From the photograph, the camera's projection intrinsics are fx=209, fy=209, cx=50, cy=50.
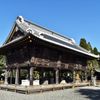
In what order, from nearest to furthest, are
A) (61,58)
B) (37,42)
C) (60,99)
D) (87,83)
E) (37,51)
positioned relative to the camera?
(60,99), (37,42), (37,51), (61,58), (87,83)

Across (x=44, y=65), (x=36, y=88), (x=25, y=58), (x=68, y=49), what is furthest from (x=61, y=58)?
(x=36, y=88)

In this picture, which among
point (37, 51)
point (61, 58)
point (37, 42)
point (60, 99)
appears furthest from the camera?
point (61, 58)

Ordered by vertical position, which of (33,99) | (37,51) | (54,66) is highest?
(37,51)

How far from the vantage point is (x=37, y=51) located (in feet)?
78.8

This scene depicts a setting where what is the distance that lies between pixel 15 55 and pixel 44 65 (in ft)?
14.6

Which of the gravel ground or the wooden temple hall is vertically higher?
the wooden temple hall

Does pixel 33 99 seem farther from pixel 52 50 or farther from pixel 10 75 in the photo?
pixel 10 75

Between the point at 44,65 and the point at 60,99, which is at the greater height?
the point at 44,65

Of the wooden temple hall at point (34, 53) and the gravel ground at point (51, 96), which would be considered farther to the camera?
the wooden temple hall at point (34, 53)

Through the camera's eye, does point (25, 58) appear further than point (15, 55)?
No

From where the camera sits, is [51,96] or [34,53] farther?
[34,53]

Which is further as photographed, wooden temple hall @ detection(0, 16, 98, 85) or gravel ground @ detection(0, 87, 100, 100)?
wooden temple hall @ detection(0, 16, 98, 85)

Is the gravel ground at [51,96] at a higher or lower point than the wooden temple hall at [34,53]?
lower

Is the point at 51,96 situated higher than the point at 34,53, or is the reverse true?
the point at 34,53
